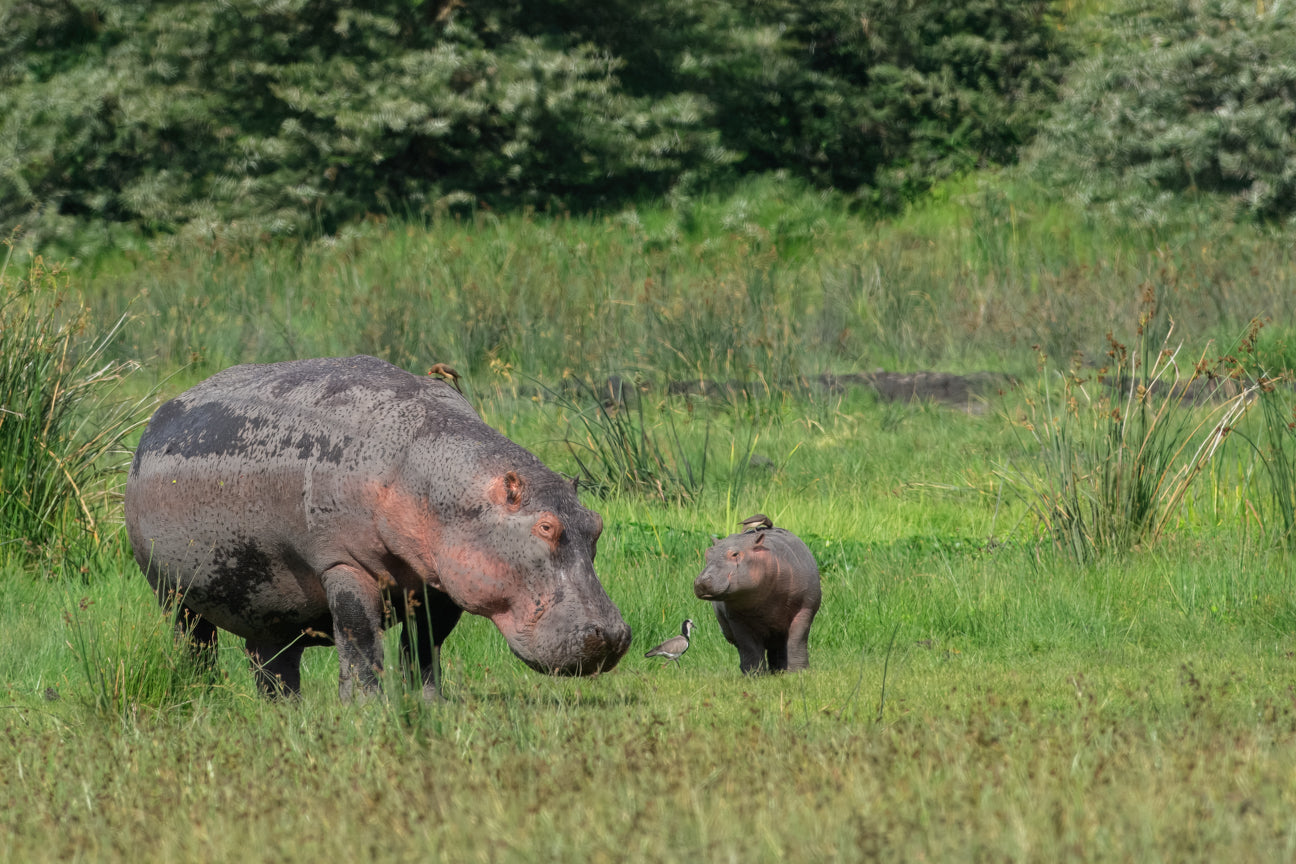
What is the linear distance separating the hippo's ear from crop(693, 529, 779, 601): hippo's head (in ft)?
5.09

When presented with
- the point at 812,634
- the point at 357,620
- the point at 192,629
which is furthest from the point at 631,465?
the point at 357,620

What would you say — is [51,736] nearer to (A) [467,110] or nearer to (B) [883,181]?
(A) [467,110]

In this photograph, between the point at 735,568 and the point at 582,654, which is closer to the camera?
the point at 582,654

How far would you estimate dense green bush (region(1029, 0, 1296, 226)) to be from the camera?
18.4 m

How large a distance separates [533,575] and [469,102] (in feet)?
53.6

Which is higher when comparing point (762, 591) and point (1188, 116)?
point (762, 591)

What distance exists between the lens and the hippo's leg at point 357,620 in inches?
174

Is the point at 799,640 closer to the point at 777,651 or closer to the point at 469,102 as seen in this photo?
the point at 777,651

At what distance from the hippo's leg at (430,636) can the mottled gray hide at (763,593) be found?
1156 mm

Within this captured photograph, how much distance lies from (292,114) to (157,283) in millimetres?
6318

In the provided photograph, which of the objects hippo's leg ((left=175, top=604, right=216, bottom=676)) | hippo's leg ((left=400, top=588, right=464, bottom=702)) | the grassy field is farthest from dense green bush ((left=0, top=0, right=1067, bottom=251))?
hippo's leg ((left=400, top=588, right=464, bottom=702))

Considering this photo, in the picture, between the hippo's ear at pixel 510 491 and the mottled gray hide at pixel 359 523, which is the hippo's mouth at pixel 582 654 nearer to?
the mottled gray hide at pixel 359 523

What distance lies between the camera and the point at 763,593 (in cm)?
Result: 575

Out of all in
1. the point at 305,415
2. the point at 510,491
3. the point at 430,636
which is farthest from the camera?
the point at 305,415
